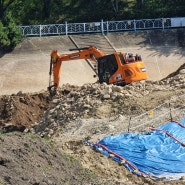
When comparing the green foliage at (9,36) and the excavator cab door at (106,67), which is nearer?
the excavator cab door at (106,67)

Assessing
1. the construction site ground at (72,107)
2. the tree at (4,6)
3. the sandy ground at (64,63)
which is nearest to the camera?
the construction site ground at (72,107)

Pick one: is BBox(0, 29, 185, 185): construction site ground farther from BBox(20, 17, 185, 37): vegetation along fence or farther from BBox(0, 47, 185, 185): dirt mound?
BBox(20, 17, 185, 37): vegetation along fence

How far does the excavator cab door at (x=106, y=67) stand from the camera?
2605cm

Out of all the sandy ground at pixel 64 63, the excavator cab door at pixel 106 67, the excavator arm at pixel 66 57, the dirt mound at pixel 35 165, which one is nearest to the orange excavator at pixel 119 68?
the excavator cab door at pixel 106 67

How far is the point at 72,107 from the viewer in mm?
23109

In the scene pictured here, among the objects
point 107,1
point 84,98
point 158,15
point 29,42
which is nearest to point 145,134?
point 84,98

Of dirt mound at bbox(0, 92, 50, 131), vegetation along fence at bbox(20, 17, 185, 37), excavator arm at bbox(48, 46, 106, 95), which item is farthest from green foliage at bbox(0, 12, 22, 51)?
excavator arm at bbox(48, 46, 106, 95)

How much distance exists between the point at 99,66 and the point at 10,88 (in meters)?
10.9

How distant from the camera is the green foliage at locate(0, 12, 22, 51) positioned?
3900cm

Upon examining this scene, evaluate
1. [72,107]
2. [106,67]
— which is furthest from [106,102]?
[106,67]

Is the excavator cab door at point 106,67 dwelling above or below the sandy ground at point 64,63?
above

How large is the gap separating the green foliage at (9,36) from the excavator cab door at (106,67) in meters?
13.9

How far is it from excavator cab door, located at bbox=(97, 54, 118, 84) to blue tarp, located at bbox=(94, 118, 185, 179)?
7.05 metres

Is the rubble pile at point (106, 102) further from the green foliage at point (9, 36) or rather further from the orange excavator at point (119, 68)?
the green foliage at point (9, 36)
